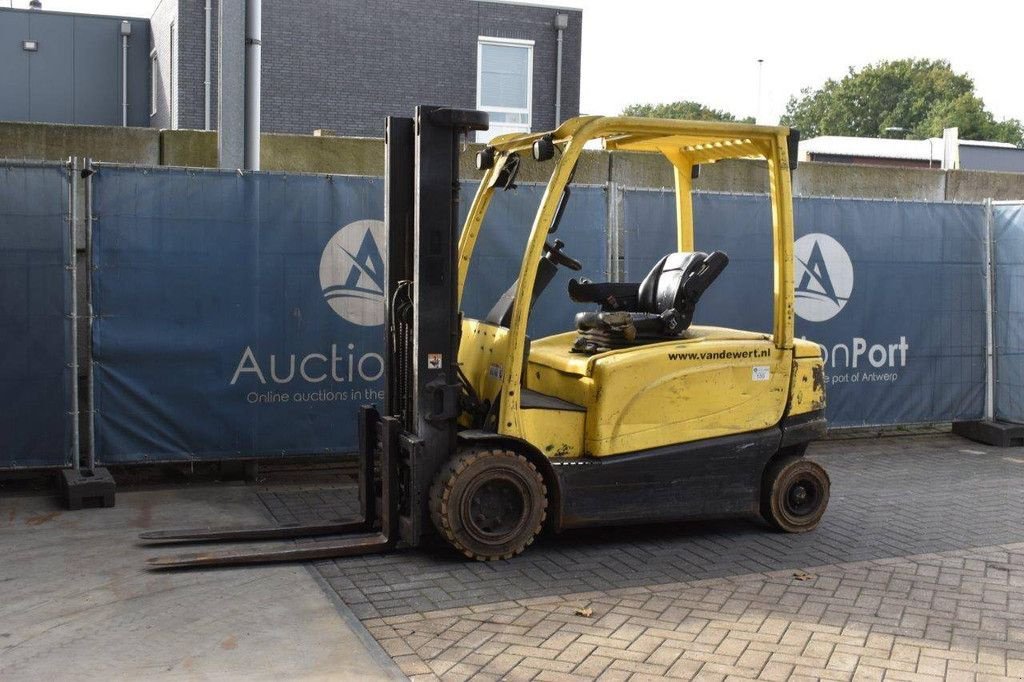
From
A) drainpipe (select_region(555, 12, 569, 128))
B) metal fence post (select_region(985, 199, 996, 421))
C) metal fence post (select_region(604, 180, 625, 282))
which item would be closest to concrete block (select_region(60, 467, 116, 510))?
metal fence post (select_region(604, 180, 625, 282))

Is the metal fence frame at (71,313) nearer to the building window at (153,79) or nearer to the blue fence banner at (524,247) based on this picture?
the blue fence banner at (524,247)

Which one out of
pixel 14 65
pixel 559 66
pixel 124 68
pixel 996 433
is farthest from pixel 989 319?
pixel 14 65

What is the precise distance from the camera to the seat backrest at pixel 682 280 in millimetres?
7434

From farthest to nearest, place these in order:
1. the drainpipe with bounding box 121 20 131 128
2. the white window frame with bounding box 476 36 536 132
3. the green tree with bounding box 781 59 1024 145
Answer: the green tree with bounding box 781 59 1024 145
the white window frame with bounding box 476 36 536 132
the drainpipe with bounding box 121 20 131 128

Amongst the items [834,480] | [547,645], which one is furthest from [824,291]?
[547,645]

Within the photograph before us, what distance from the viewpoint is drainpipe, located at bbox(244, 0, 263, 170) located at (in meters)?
9.65

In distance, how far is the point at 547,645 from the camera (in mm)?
5602

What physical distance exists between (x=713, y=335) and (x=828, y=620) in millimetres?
2280

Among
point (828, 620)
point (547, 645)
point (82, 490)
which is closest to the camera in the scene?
point (547, 645)

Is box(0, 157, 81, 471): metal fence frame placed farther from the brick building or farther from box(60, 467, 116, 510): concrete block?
the brick building

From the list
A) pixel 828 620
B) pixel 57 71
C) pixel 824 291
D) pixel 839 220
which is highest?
pixel 57 71

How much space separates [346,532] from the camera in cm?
750

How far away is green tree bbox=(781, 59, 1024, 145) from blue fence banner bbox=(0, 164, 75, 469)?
99492mm

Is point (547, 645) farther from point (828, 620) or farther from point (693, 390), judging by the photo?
point (693, 390)
